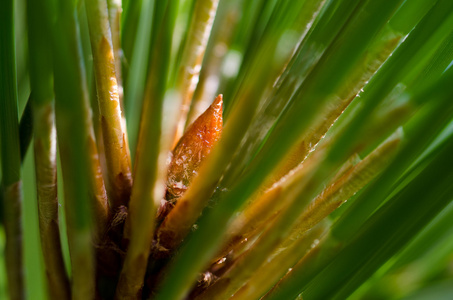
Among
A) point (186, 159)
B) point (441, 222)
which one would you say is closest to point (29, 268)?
point (186, 159)

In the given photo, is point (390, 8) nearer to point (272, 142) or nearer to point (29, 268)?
point (272, 142)

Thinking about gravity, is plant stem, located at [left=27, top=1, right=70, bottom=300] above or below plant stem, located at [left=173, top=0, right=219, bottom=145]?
below

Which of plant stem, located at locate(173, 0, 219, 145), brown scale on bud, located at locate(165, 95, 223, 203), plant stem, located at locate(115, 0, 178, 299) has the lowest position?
Answer: plant stem, located at locate(115, 0, 178, 299)
